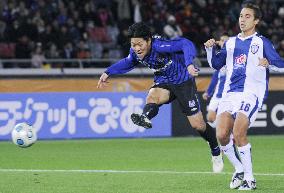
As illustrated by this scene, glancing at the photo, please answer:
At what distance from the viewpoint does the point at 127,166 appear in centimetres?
1284

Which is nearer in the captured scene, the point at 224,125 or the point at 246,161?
the point at 246,161

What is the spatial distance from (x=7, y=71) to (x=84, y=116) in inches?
82.6

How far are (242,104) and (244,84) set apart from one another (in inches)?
10.0

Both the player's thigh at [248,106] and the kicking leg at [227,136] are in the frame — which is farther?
the kicking leg at [227,136]

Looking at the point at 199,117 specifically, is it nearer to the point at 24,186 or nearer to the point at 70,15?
the point at 24,186

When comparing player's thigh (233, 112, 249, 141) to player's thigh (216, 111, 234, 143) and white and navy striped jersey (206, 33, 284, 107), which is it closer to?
player's thigh (216, 111, 234, 143)

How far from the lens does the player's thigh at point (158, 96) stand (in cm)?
1181

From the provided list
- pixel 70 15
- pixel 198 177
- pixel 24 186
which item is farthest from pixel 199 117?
pixel 70 15

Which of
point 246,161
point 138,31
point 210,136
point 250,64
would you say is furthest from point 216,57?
point 210,136

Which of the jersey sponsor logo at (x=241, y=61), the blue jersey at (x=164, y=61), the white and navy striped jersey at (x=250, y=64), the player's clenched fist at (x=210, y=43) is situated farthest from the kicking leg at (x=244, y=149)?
the blue jersey at (x=164, y=61)

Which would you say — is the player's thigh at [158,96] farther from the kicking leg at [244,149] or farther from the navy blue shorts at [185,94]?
the kicking leg at [244,149]

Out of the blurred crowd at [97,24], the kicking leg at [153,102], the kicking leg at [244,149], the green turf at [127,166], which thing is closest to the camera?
the kicking leg at [244,149]

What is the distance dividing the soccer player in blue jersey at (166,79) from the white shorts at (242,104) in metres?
1.29

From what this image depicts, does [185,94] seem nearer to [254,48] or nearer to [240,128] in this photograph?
[254,48]
